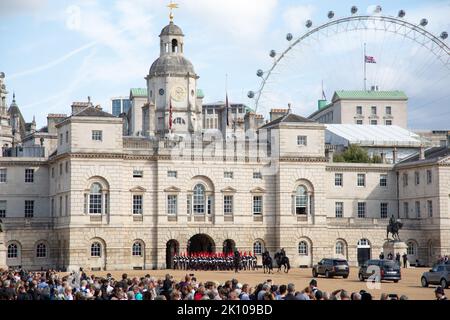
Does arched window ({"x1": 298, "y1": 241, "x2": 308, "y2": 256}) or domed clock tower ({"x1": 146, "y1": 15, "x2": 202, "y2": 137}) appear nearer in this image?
arched window ({"x1": 298, "y1": 241, "x2": 308, "y2": 256})

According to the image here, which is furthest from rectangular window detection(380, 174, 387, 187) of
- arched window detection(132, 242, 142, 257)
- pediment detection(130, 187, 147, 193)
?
arched window detection(132, 242, 142, 257)

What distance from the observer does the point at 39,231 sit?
8100 cm

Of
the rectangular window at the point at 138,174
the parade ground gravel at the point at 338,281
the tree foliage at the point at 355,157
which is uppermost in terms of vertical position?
the tree foliage at the point at 355,157

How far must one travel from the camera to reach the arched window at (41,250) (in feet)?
266

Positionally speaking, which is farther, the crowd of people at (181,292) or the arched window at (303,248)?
the arched window at (303,248)

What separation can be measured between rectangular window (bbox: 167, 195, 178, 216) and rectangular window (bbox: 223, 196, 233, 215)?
4191mm

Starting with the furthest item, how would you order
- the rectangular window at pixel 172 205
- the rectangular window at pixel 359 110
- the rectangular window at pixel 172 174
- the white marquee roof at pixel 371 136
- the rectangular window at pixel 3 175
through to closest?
the rectangular window at pixel 359 110, the white marquee roof at pixel 371 136, the rectangular window at pixel 3 175, the rectangular window at pixel 172 174, the rectangular window at pixel 172 205

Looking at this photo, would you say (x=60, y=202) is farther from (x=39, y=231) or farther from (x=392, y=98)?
(x=392, y=98)

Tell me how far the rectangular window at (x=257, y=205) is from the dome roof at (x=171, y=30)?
22045 millimetres

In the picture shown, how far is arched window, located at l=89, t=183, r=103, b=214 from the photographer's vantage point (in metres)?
79.2

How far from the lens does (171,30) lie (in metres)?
98.1

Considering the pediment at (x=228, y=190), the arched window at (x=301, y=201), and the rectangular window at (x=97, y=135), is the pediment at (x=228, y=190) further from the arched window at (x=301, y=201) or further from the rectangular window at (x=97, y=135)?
the rectangular window at (x=97, y=135)

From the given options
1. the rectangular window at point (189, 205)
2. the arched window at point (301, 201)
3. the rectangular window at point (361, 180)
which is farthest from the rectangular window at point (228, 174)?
the rectangular window at point (361, 180)

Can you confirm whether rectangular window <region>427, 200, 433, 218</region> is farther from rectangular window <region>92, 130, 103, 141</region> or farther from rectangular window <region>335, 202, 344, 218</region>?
rectangular window <region>92, 130, 103, 141</region>
